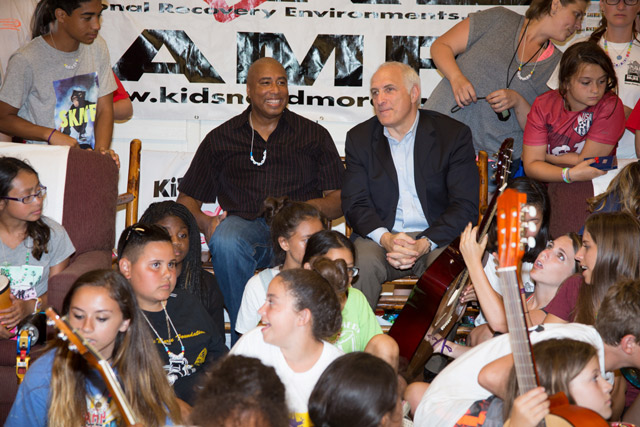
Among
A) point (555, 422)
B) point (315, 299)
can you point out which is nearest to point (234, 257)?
point (315, 299)

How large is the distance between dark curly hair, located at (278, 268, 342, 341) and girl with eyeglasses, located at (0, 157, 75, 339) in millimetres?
1304

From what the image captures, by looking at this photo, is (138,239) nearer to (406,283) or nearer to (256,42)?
(406,283)

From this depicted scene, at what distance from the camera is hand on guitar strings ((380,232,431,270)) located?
355 cm

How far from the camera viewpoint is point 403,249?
354 cm

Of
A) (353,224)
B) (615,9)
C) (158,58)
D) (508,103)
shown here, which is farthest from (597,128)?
(158,58)

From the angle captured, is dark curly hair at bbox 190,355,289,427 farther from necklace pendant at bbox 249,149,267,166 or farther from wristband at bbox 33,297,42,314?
necklace pendant at bbox 249,149,267,166

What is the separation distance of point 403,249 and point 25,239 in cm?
177

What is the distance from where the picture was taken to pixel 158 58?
16.3ft

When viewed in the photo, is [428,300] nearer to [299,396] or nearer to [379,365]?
[299,396]

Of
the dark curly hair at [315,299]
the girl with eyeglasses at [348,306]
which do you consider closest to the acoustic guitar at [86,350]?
the dark curly hair at [315,299]

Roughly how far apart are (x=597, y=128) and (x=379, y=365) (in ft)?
8.05

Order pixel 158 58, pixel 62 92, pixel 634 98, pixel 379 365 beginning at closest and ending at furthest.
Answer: pixel 379 365
pixel 62 92
pixel 634 98
pixel 158 58

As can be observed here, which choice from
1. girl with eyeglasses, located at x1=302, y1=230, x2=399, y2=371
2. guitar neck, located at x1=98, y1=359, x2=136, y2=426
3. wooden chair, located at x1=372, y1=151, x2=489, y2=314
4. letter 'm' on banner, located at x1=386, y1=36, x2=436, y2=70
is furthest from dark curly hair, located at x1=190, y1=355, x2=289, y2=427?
letter 'm' on banner, located at x1=386, y1=36, x2=436, y2=70

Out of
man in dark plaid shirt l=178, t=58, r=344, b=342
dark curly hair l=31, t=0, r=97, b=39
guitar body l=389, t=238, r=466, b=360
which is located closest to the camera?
guitar body l=389, t=238, r=466, b=360
